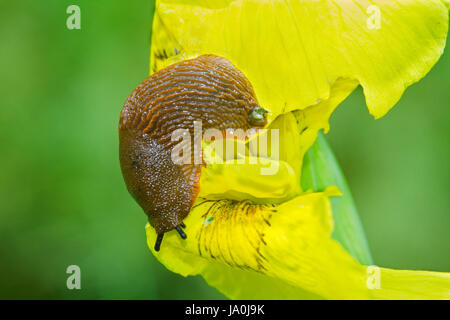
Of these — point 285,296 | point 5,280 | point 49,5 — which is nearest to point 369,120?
point 285,296

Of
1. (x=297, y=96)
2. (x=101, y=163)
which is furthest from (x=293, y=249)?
(x=101, y=163)

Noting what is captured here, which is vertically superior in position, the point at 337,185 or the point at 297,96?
the point at 297,96

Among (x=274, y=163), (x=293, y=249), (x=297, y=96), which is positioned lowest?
(x=293, y=249)

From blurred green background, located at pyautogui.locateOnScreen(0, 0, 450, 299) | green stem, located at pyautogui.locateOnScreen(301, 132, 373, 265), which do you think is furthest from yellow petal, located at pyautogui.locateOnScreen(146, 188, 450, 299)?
blurred green background, located at pyautogui.locateOnScreen(0, 0, 450, 299)

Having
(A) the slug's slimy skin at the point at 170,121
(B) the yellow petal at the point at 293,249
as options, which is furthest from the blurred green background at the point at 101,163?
(A) the slug's slimy skin at the point at 170,121

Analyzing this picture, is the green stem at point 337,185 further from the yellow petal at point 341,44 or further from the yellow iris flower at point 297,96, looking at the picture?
the yellow petal at point 341,44

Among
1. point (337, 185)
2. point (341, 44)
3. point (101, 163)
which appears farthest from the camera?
point (101, 163)

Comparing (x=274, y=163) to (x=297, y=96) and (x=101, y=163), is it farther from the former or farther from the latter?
(x=101, y=163)
